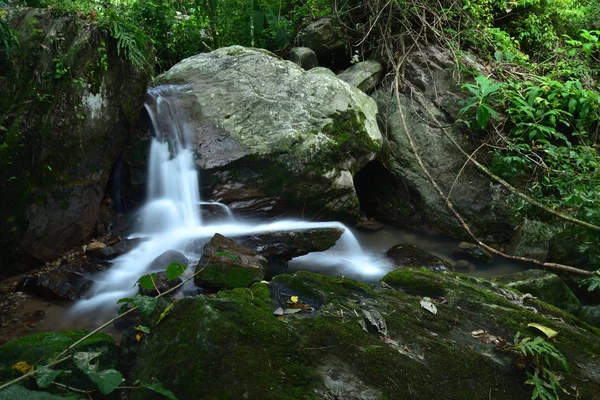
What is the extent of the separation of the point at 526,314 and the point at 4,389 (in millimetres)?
2946

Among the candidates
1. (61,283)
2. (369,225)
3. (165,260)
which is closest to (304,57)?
(369,225)

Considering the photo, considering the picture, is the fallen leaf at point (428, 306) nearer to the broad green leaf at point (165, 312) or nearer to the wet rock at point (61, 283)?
the broad green leaf at point (165, 312)

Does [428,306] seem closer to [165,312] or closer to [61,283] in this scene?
[165,312]

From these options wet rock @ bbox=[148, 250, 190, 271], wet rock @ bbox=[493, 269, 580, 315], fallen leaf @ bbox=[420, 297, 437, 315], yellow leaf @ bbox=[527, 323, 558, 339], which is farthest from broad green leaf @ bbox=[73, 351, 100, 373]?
wet rock @ bbox=[493, 269, 580, 315]

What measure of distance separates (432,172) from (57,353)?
6139mm

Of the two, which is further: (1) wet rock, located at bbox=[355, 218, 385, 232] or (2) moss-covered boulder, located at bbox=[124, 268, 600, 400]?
(1) wet rock, located at bbox=[355, 218, 385, 232]

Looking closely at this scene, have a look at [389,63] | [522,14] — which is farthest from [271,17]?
[522,14]

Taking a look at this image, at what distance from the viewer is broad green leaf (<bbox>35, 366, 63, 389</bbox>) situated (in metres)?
1.94

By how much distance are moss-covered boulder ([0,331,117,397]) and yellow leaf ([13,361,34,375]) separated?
0.02 meters

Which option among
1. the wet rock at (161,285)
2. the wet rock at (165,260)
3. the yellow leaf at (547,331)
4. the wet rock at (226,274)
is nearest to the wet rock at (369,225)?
the wet rock at (165,260)

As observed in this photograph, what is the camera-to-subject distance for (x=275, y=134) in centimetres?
655

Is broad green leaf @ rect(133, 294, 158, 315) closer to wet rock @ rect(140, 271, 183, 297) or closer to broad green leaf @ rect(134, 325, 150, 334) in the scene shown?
broad green leaf @ rect(134, 325, 150, 334)

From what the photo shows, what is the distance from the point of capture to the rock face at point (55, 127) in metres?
5.03

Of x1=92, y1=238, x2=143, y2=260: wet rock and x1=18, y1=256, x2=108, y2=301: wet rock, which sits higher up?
x1=92, y1=238, x2=143, y2=260: wet rock
